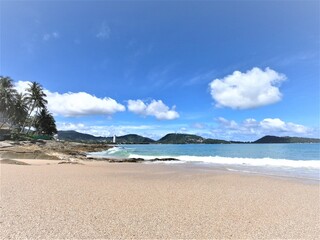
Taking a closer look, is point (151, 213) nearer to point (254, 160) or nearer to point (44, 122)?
point (254, 160)

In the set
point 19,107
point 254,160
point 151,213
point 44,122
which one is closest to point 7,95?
point 19,107

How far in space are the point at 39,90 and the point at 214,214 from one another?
202 ft

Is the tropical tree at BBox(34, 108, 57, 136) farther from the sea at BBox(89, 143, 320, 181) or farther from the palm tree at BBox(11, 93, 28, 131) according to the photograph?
the sea at BBox(89, 143, 320, 181)

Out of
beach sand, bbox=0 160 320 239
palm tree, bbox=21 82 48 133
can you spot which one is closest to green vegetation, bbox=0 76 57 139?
palm tree, bbox=21 82 48 133

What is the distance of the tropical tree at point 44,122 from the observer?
72369 millimetres

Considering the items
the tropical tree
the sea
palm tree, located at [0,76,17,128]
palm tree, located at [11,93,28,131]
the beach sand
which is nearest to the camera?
the beach sand

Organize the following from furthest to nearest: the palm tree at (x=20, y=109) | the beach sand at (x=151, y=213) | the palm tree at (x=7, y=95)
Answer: the palm tree at (x=20, y=109) < the palm tree at (x=7, y=95) < the beach sand at (x=151, y=213)

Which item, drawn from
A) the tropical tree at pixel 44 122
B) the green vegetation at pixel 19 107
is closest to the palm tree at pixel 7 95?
the green vegetation at pixel 19 107

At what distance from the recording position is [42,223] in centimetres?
515

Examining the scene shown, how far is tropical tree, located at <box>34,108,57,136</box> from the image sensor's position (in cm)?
7237

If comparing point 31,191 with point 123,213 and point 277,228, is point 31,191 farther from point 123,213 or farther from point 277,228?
point 277,228

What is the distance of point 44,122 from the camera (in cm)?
7450

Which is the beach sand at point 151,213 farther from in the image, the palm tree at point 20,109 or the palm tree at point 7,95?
the palm tree at point 20,109

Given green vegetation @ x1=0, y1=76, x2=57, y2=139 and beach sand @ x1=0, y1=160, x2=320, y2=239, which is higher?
green vegetation @ x1=0, y1=76, x2=57, y2=139
